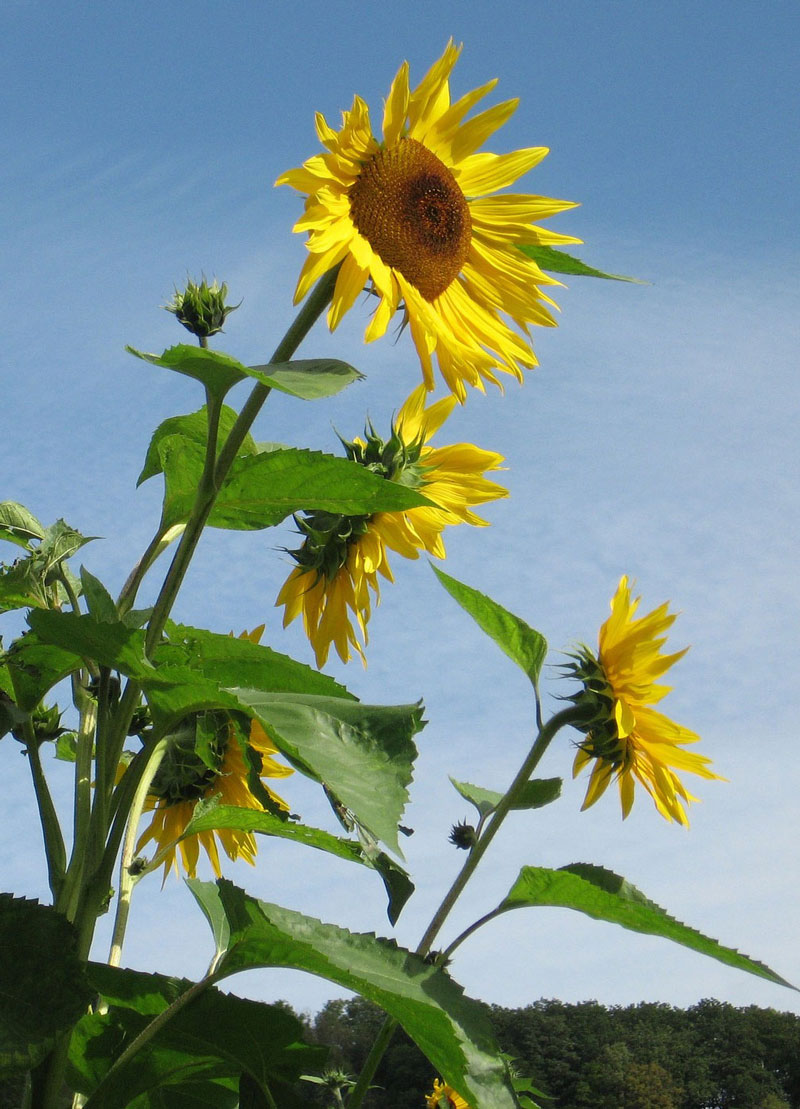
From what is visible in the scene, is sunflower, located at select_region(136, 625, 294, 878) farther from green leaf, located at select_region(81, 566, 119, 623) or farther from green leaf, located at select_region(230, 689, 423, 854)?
green leaf, located at select_region(230, 689, 423, 854)

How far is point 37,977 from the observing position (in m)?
1.05

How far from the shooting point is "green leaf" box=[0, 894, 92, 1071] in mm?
1030

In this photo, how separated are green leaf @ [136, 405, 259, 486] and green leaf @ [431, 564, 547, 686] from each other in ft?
0.99

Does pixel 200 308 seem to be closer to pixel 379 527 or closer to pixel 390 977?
pixel 379 527

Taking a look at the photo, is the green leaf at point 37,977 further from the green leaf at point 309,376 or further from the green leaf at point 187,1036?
the green leaf at point 309,376

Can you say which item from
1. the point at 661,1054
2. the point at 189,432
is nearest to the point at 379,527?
the point at 189,432

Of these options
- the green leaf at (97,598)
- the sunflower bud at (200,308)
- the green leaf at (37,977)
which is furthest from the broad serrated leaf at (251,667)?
the sunflower bud at (200,308)

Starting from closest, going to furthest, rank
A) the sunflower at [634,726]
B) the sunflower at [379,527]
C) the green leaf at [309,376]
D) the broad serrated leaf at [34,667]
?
the green leaf at [309,376], the broad serrated leaf at [34,667], the sunflower at [634,726], the sunflower at [379,527]

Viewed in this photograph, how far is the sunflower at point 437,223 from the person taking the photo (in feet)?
4.25

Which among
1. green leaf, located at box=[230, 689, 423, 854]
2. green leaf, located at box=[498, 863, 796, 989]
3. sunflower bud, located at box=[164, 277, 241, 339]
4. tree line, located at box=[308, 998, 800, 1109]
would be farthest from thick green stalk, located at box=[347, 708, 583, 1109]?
tree line, located at box=[308, 998, 800, 1109]

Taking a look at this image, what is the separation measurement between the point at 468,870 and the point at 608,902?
155 mm

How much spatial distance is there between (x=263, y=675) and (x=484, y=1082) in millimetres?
460

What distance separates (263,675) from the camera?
125cm

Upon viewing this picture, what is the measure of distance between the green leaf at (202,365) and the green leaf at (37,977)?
513 mm
